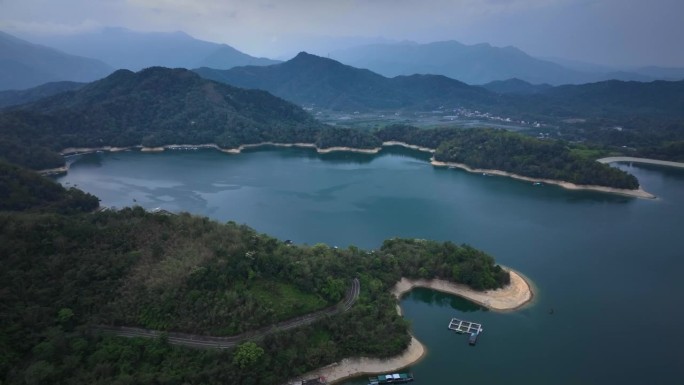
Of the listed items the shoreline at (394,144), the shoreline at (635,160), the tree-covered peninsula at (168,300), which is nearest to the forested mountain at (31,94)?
the shoreline at (394,144)

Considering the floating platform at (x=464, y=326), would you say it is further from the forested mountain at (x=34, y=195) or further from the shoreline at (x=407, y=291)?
the forested mountain at (x=34, y=195)

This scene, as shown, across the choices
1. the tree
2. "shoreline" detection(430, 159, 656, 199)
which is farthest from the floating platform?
"shoreline" detection(430, 159, 656, 199)

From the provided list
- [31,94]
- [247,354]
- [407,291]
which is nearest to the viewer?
[247,354]

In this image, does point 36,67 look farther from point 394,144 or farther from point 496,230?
point 496,230

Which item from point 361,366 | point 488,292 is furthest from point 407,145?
point 361,366

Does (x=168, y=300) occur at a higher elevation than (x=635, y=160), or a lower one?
lower

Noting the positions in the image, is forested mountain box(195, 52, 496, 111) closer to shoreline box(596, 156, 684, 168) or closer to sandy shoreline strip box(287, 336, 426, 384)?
shoreline box(596, 156, 684, 168)
